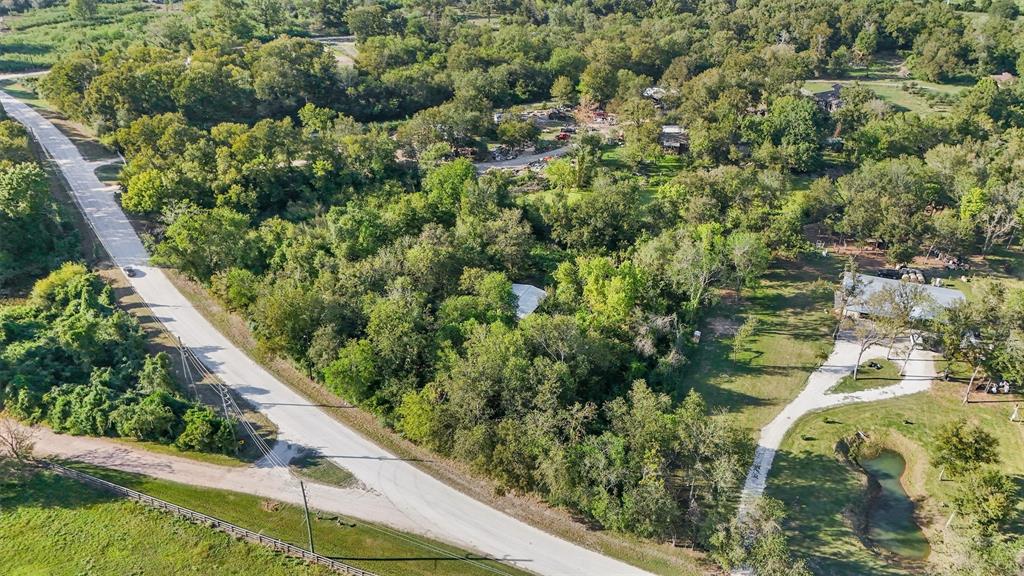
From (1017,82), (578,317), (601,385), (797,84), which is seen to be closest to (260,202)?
(578,317)

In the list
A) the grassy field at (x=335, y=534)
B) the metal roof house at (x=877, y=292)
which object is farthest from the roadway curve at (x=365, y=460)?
the metal roof house at (x=877, y=292)

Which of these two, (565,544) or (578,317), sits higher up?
(578,317)

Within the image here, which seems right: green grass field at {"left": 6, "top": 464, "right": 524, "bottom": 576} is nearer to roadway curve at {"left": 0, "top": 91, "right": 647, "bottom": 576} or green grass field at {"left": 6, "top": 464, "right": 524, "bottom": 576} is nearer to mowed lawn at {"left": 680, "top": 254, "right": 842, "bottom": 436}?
roadway curve at {"left": 0, "top": 91, "right": 647, "bottom": 576}

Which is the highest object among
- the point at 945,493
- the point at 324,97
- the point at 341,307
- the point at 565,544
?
the point at 324,97

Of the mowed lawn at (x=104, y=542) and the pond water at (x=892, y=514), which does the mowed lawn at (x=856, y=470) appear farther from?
the mowed lawn at (x=104, y=542)

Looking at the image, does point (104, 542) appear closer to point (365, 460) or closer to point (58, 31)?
point (365, 460)

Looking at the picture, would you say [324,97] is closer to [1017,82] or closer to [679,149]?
[679,149]
